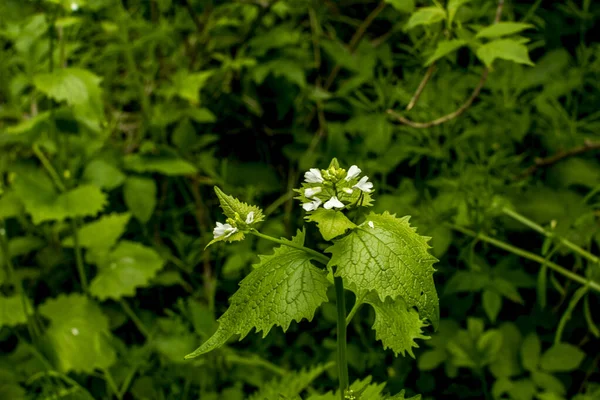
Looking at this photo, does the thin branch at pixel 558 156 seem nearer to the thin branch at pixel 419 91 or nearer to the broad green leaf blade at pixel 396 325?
the thin branch at pixel 419 91

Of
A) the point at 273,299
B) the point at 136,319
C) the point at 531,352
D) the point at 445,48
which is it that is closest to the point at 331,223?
the point at 273,299

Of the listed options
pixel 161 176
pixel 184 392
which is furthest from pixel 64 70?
pixel 184 392

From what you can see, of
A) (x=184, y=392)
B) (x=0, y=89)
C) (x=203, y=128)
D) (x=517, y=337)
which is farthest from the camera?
(x=203, y=128)

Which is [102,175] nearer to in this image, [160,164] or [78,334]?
[160,164]

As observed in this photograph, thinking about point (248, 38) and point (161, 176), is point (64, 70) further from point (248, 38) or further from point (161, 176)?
point (248, 38)

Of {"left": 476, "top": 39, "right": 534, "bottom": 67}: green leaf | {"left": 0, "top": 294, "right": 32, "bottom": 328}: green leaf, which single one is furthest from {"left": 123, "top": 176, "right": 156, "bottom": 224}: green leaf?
{"left": 476, "top": 39, "right": 534, "bottom": 67}: green leaf

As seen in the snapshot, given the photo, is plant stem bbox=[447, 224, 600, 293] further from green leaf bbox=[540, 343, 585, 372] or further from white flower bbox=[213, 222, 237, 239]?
white flower bbox=[213, 222, 237, 239]
